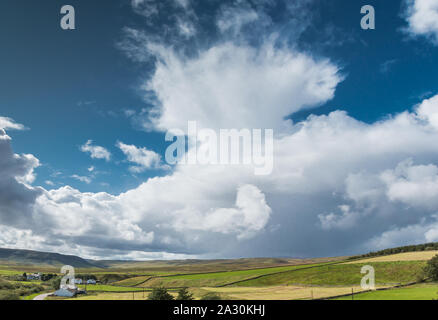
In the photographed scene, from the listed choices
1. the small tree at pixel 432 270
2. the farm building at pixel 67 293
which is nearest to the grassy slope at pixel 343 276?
the small tree at pixel 432 270

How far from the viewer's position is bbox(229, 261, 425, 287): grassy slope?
110312 mm

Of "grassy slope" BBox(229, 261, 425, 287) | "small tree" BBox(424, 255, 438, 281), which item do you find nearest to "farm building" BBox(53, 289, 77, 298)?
"grassy slope" BBox(229, 261, 425, 287)

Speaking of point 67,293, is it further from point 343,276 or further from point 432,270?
point 432,270

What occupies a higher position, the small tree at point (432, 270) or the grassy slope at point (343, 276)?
the small tree at point (432, 270)

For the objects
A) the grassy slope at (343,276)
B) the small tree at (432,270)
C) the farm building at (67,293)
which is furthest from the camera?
the farm building at (67,293)

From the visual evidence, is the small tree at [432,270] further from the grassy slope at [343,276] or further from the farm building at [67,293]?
the farm building at [67,293]

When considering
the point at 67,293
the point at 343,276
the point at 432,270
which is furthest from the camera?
the point at 343,276

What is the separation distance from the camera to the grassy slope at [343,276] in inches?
4343

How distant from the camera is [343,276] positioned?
12281 cm

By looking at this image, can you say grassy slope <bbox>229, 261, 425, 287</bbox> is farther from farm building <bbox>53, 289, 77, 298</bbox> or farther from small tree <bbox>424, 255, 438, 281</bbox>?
farm building <bbox>53, 289, 77, 298</bbox>

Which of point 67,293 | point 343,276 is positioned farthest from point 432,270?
point 67,293
